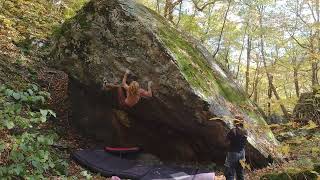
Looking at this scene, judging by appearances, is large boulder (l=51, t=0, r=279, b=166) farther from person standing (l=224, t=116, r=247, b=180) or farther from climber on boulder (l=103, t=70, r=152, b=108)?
person standing (l=224, t=116, r=247, b=180)

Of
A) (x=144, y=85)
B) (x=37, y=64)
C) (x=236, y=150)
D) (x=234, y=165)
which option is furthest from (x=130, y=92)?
(x=37, y=64)

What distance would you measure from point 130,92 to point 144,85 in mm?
719

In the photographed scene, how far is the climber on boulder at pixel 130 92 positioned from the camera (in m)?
8.70

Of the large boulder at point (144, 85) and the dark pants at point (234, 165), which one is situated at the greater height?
the large boulder at point (144, 85)

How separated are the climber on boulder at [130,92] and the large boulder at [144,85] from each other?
44cm

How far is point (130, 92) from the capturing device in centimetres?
878

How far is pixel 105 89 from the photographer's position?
943 cm

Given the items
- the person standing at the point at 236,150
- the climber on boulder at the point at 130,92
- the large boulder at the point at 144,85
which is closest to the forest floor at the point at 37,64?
the large boulder at the point at 144,85

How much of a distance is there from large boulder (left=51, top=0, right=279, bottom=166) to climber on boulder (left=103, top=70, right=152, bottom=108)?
441 mm

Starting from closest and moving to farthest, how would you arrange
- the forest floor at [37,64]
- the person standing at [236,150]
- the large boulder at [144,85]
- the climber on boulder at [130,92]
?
the person standing at [236,150] < the forest floor at [37,64] < the climber on boulder at [130,92] < the large boulder at [144,85]

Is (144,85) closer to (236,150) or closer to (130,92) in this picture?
(130,92)

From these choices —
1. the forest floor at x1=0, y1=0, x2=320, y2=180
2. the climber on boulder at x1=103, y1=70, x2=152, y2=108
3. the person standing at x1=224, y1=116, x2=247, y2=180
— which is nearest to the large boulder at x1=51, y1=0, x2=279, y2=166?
the climber on boulder at x1=103, y1=70, x2=152, y2=108

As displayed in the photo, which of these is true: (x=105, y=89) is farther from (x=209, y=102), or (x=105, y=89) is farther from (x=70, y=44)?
(x=209, y=102)

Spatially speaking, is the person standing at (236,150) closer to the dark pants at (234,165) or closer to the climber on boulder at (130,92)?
the dark pants at (234,165)
